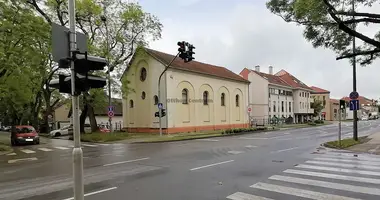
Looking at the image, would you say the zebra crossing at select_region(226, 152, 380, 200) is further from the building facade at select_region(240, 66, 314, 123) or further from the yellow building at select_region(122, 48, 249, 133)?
the building facade at select_region(240, 66, 314, 123)

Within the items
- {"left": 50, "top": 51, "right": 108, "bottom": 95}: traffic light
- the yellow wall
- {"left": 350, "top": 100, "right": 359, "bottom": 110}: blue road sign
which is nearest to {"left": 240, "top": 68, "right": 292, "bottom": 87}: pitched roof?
the yellow wall

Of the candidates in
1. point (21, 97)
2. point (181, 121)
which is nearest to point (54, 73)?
point (21, 97)

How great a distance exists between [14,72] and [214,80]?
88.8 feet

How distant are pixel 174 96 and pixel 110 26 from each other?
33.8 ft

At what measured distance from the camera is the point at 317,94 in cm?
10425

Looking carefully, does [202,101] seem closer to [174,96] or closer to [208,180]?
[174,96]

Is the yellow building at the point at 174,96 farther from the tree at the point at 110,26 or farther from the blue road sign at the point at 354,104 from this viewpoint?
the blue road sign at the point at 354,104

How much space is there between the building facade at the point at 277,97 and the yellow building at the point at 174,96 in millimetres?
18674

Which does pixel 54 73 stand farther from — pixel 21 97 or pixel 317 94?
pixel 317 94

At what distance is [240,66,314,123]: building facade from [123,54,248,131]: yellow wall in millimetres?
18507

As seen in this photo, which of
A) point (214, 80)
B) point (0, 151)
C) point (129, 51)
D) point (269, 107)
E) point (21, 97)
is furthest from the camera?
point (269, 107)

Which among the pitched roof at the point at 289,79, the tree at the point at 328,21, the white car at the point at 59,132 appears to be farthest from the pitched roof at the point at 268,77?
the tree at the point at 328,21

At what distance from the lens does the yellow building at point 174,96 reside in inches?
1478

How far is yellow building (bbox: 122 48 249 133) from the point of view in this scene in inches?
1478
